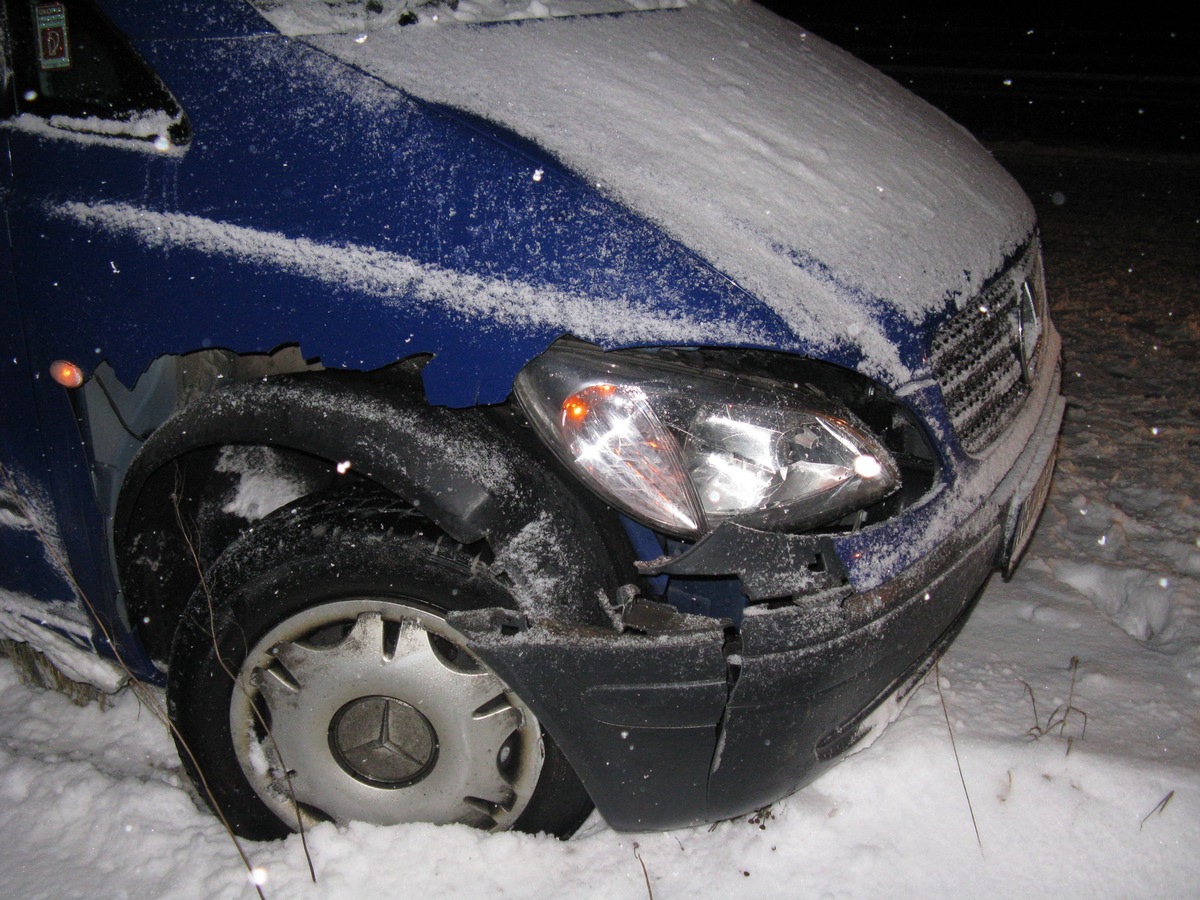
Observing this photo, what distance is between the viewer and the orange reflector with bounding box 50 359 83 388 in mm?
1729

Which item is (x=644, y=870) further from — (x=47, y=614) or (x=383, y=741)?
(x=47, y=614)

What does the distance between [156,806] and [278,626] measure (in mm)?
789

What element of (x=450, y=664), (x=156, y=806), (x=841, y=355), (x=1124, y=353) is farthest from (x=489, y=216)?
(x=1124, y=353)

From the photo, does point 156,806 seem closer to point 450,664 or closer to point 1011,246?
point 450,664

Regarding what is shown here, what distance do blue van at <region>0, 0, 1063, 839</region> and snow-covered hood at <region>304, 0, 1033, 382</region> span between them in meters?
0.01

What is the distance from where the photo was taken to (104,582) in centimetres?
193

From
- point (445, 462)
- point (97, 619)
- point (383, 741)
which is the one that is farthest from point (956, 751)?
point (97, 619)

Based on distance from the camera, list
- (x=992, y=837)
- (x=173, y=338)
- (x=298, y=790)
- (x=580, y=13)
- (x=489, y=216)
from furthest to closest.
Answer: (x=580, y=13), (x=992, y=837), (x=298, y=790), (x=173, y=338), (x=489, y=216)

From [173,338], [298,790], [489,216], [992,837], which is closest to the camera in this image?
[489,216]

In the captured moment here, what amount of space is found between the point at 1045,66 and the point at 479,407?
14.6 metres

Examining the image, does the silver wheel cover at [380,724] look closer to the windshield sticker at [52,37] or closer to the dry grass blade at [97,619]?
the dry grass blade at [97,619]

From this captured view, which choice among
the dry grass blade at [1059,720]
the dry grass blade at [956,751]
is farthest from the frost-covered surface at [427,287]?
the dry grass blade at [1059,720]

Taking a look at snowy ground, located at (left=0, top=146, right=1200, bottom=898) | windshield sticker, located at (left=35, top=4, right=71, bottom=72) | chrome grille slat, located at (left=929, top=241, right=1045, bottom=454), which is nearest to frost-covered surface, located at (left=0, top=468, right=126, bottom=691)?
snowy ground, located at (left=0, top=146, right=1200, bottom=898)

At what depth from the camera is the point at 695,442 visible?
151 centimetres
